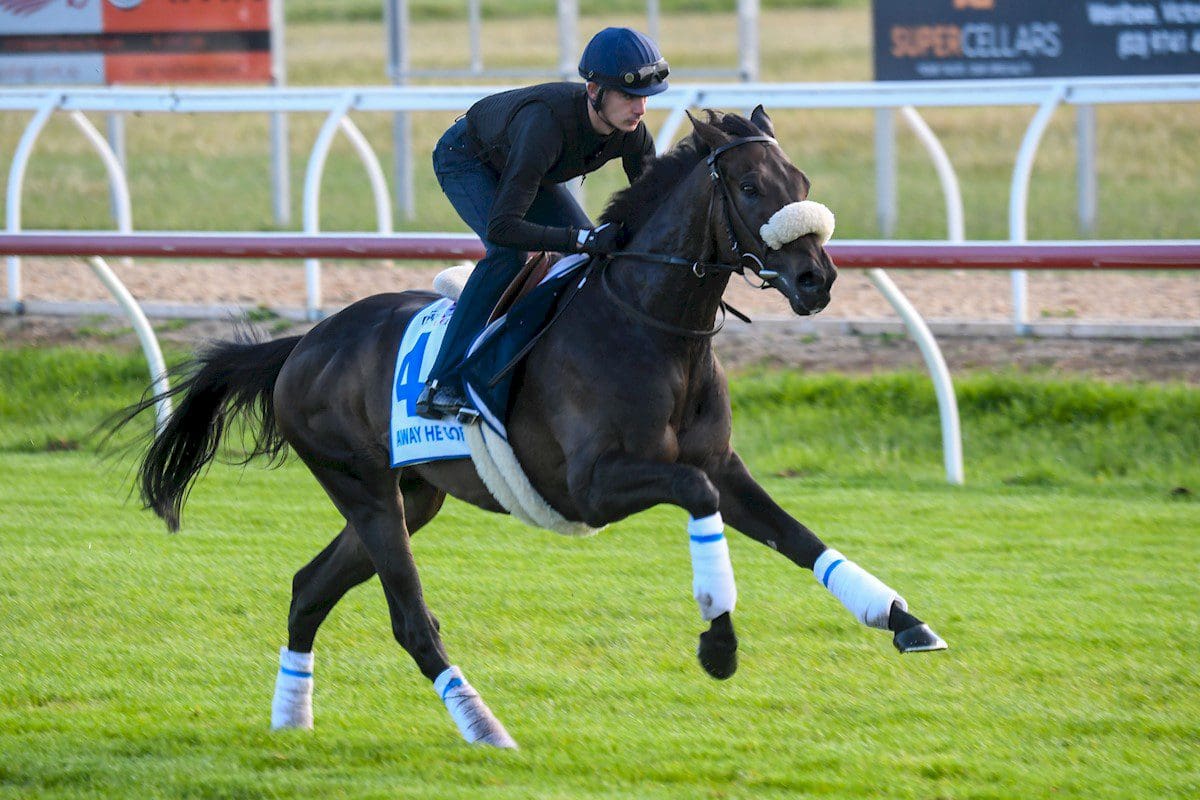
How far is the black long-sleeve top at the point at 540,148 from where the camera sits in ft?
14.2

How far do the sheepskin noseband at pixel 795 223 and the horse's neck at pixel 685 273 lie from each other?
0.30m

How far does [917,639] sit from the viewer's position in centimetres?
401

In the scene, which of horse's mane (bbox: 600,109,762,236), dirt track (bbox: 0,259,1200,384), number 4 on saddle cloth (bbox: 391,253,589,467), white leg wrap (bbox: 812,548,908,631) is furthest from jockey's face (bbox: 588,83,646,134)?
dirt track (bbox: 0,259,1200,384)

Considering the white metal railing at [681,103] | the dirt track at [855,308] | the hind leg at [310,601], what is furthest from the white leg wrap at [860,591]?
the dirt track at [855,308]

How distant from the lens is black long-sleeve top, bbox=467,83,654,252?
4332mm

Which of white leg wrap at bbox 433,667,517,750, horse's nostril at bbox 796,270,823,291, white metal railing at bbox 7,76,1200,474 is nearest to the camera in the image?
horse's nostril at bbox 796,270,823,291

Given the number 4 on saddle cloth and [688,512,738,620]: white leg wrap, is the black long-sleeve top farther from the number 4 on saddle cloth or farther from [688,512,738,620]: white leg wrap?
[688,512,738,620]: white leg wrap

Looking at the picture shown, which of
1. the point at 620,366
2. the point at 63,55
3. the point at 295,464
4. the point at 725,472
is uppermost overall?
the point at 63,55

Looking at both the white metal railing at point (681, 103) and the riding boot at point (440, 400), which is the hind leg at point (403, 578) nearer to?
the riding boot at point (440, 400)

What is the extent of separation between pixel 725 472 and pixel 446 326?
2.99 ft

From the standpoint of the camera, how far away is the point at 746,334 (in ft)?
30.9

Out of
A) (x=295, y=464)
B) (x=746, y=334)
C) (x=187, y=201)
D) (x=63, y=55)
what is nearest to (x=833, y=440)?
(x=746, y=334)

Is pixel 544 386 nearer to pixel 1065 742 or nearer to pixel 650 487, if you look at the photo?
pixel 650 487

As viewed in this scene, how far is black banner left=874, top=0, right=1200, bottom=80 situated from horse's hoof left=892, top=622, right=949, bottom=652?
6785mm
